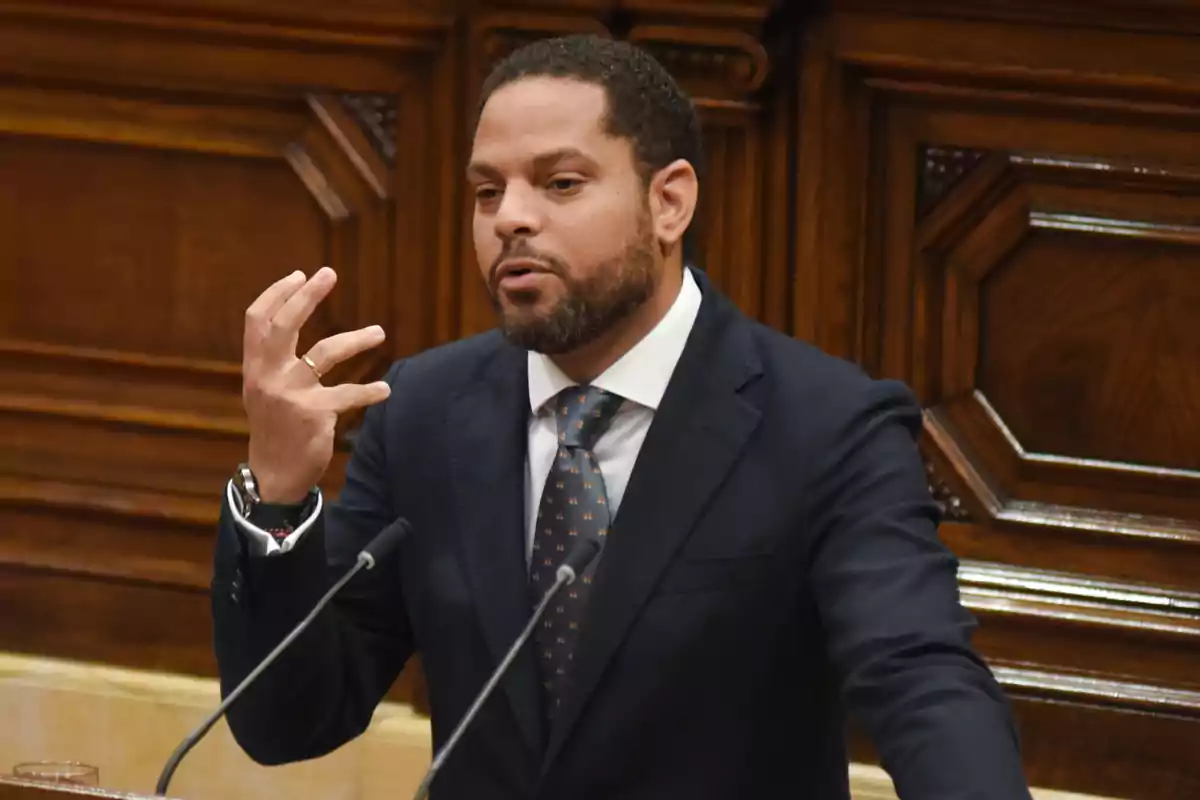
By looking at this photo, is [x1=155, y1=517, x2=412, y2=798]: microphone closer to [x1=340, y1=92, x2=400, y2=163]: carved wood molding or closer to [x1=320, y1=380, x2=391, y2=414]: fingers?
[x1=320, y1=380, x2=391, y2=414]: fingers

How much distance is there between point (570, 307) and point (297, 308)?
301 millimetres

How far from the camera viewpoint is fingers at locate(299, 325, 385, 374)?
5.33 feet

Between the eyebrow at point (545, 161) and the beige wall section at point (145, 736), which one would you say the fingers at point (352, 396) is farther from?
the beige wall section at point (145, 736)

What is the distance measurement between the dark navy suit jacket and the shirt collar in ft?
0.06

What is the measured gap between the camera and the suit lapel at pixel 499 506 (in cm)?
182

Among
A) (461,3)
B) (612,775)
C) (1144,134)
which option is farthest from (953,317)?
(612,775)

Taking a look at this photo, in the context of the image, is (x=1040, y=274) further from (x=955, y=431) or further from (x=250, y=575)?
(x=250, y=575)

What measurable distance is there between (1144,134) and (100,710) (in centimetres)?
179

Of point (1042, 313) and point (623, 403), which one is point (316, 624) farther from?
point (1042, 313)

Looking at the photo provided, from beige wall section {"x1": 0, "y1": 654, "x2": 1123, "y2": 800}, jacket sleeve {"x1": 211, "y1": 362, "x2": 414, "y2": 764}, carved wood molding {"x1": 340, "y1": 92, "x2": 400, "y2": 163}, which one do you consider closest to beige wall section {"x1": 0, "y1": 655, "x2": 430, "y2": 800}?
beige wall section {"x1": 0, "y1": 654, "x2": 1123, "y2": 800}

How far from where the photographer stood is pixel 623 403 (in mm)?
1882

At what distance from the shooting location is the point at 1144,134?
262 cm

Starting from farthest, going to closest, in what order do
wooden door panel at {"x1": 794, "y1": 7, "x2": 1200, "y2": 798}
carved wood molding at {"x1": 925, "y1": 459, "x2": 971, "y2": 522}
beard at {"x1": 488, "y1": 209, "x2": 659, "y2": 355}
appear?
carved wood molding at {"x1": 925, "y1": 459, "x2": 971, "y2": 522} → wooden door panel at {"x1": 794, "y1": 7, "x2": 1200, "y2": 798} → beard at {"x1": 488, "y1": 209, "x2": 659, "y2": 355}

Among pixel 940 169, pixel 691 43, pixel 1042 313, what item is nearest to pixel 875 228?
pixel 940 169
